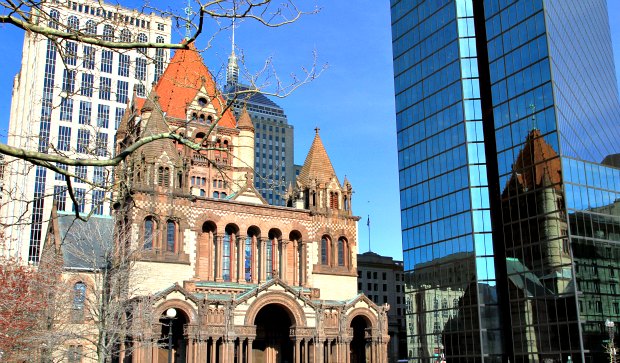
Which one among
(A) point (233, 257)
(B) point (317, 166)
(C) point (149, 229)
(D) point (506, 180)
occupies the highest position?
(B) point (317, 166)

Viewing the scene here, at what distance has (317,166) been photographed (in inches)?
2419

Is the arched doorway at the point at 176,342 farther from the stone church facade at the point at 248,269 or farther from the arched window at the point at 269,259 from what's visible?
the arched window at the point at 269,259

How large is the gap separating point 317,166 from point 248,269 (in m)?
11.9

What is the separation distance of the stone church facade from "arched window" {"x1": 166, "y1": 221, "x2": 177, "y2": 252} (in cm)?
8

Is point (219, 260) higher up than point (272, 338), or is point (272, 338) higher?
point (219, 260)

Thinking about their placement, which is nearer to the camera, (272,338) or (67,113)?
(272,338)

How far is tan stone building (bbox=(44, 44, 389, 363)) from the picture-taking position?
157 feet

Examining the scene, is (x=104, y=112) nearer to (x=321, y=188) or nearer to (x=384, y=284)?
(x=384, y=284)

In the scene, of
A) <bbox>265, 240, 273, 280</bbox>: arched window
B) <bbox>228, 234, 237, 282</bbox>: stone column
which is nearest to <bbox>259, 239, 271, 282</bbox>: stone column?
<bbox>265, 240, 273, 280</bbox>: arched window

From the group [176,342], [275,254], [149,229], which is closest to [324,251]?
[275,254]

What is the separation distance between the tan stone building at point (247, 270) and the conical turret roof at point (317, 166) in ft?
0.36

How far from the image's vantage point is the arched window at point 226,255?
54.7 m

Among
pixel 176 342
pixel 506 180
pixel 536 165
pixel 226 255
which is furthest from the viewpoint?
pixel 506 180

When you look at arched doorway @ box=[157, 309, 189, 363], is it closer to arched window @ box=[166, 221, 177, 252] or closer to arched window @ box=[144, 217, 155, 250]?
arched window @ box=[166, 221, 177, 252]
